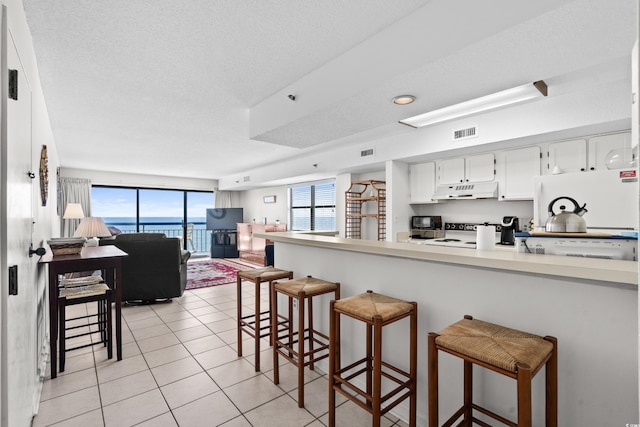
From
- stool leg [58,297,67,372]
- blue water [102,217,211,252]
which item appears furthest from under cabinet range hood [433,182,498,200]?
blue water [102,217,211,252]

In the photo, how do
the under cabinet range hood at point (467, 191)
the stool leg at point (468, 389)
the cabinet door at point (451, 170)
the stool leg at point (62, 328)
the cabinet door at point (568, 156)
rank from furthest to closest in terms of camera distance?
the cabinet door at point (451, 170), the under cabinet range hood at point (467, 191), the cabinet door at point (568, 156), the stool leg at point (62, 328), the stool leg at point (468, 389)

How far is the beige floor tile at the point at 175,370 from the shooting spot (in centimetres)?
237

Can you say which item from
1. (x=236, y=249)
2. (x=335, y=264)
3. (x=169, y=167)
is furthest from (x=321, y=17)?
(x=236, y=249)

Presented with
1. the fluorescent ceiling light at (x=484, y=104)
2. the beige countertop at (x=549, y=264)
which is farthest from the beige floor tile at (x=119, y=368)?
the fluorescent ceiling light at (x=484, y=104)

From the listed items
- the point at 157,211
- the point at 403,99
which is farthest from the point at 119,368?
the point at 157,211

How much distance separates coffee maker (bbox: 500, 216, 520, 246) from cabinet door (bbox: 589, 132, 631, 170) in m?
0.96

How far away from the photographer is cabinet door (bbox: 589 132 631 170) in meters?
2.93

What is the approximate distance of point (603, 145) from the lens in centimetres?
300

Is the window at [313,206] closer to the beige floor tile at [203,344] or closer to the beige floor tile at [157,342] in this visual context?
the beige floor tile at [203,344]

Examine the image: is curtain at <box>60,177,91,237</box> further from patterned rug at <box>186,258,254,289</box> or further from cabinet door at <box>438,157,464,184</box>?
cabinet door at <box>438,157,464,184</box>

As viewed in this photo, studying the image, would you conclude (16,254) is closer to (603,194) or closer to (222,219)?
(603,194)

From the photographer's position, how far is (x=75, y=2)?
1.68 metres

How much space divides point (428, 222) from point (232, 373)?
3.41 meters

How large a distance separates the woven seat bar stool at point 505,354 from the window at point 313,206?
211 inches
